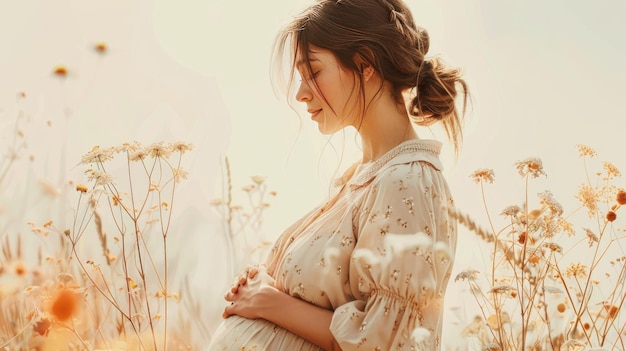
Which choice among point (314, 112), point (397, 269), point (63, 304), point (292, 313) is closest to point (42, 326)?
point (63, 304)

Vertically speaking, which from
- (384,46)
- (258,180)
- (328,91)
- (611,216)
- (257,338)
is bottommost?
(257,338)

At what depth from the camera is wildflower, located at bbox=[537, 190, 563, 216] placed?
2449mm

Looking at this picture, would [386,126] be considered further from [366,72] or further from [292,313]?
[292,313]

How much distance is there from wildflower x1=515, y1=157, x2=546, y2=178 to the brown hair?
0.31 m

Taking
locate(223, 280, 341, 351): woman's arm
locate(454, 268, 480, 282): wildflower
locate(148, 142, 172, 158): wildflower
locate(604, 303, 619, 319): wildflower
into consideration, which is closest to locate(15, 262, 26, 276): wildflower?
locate(148, 142, 172, 158): wildflower

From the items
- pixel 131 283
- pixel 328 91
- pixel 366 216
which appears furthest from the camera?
pixel 131 283

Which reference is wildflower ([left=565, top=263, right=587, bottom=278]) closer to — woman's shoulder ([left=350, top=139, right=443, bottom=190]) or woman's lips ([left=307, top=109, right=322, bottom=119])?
woman's shoulder ([left=350, top=139, right=443, bottom=190])

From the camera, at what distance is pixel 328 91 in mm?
2547

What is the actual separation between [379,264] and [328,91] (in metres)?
0.63

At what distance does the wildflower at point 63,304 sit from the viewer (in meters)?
2.93

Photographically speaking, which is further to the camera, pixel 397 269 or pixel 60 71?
pixel 60 71

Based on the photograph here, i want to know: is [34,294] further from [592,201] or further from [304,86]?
[592,201]

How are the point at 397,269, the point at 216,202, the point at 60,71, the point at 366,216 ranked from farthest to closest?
the point at 60,71 < the point at 216,202 < the point at 366,216 < the point at 397,269

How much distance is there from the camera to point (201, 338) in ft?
11.3
